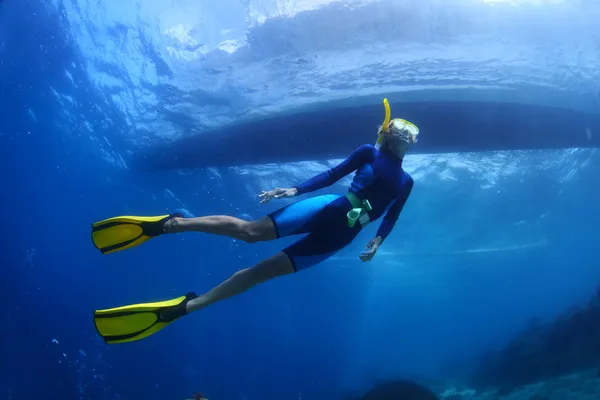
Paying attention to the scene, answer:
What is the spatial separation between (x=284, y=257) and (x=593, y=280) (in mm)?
65300

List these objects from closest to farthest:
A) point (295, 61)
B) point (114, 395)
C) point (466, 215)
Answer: point (295, 61), point (466, 215), point (114, 395)

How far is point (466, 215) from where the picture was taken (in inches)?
1070

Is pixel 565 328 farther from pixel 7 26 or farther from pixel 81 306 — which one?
pixel 81 306

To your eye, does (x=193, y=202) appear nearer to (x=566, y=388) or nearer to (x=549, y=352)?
(x=549, y=352)

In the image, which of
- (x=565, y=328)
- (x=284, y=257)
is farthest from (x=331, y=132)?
(x=565, y=328)

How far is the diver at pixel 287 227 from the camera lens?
4402mm

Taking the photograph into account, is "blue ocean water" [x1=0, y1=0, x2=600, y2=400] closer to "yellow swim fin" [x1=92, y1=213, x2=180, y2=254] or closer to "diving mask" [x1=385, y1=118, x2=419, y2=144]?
"diving mask" [x1=385, y1=118, x2=419, y2=144]

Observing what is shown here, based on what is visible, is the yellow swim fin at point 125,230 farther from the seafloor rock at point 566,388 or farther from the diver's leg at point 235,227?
the seafloor rock at point 566,388

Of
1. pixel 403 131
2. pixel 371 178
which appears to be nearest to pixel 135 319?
pixel 371 178

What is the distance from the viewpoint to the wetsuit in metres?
4.50

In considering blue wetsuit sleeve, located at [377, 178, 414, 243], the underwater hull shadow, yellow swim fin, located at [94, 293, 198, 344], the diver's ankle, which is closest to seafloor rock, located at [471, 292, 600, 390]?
the underwater hull shadow

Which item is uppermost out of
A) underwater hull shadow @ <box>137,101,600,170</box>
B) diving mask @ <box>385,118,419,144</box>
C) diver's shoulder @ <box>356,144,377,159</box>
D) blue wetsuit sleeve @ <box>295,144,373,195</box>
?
diving mask @ <box>385,118,419,144</box>

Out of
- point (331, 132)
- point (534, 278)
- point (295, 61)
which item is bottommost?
point (534, 278)

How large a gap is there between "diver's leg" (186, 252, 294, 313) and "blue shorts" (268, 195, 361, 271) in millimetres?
130
